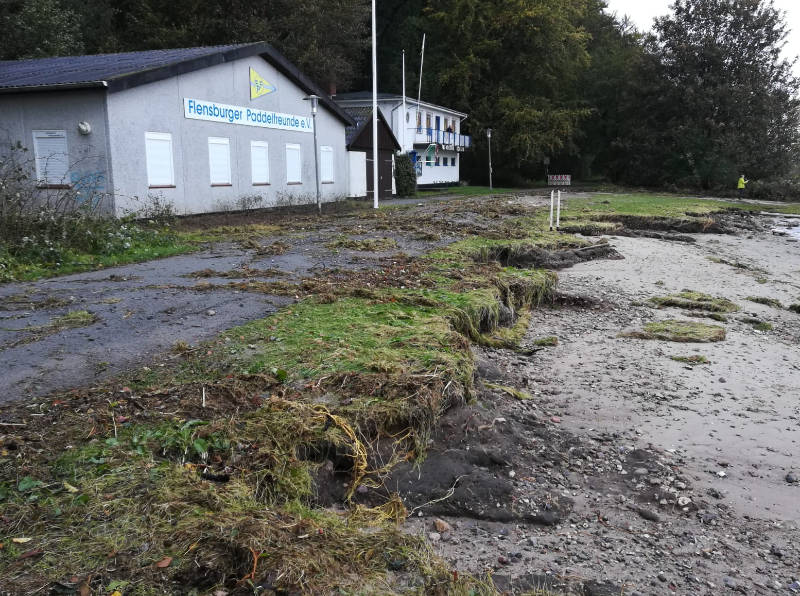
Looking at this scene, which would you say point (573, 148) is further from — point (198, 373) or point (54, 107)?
point (198, 373)

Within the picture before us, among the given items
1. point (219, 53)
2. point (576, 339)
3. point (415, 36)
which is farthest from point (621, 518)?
point (415, 36)

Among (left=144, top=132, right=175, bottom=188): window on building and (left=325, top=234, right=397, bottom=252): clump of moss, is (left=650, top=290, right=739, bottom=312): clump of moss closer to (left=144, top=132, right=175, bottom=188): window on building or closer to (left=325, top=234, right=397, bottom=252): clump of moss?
(left=325, top=234, right=397, bottom=252): clump of moss

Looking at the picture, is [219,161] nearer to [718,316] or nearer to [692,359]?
[718,316]

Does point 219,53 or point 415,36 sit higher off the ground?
point 415,36

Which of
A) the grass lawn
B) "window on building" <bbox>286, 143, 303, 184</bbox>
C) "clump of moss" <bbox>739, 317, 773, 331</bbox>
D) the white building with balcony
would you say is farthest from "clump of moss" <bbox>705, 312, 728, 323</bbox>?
the white building with balcony

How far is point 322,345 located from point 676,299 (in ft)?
23.1

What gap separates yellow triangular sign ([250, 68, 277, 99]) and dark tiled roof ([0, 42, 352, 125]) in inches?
24.4

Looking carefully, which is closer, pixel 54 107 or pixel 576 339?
pixel 576 339

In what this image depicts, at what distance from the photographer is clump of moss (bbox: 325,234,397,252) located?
1253 cm

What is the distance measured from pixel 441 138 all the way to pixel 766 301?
33.8m

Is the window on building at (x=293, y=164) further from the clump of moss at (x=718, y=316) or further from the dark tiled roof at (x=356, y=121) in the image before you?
the clump of moss at (x=718, y=316)

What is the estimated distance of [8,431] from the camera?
4.09 m

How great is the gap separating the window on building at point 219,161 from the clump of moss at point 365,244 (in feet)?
23.3

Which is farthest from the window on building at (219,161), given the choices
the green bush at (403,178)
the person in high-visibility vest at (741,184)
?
the person in high-visibility vest at (741,184)
